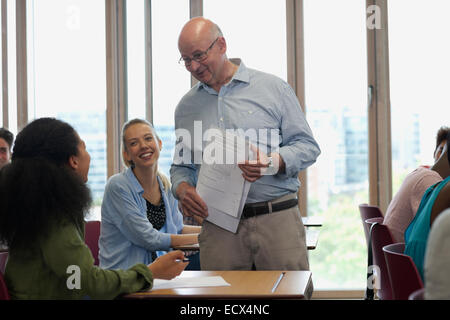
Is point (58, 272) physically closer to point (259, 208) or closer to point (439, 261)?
point (259, 208)

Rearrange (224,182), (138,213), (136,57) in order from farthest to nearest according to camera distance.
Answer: (136,57) → (138,213) → (224,182)

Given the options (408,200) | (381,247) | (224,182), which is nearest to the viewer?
(224,182)

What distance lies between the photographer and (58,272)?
1.71 metres

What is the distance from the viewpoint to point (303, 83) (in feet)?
18.3

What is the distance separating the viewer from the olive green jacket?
1.71 meters

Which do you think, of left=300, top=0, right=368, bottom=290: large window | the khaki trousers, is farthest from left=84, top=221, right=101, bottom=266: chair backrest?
left=300, top=0, right=368, bottom=290: large window

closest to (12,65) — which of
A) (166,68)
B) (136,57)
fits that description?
(136,57)

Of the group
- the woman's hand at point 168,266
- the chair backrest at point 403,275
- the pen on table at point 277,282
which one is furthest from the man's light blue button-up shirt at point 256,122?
the chair backrest at point 403,275

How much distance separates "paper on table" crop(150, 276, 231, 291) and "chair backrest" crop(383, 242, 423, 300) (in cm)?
54

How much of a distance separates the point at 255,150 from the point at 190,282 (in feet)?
1.85

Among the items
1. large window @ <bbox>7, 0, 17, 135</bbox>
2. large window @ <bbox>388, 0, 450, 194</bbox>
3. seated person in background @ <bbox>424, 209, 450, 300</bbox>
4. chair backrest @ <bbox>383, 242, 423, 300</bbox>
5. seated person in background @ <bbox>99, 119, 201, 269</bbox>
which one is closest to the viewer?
seated person in background @ <bbox>424, 209, 450, 300</bbox>

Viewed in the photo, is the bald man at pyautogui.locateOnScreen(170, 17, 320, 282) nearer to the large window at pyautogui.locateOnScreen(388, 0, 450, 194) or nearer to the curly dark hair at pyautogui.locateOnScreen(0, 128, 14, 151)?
the curly dark hair at pyautogui.locateOnScreen(0, 128, 14, 151)
